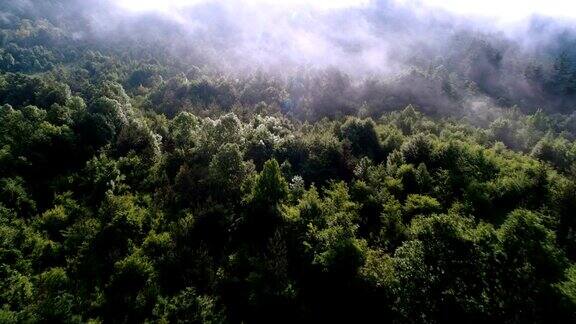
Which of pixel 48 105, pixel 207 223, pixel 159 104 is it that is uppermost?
pixel 159 104

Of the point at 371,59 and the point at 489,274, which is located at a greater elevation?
the point at 371,59

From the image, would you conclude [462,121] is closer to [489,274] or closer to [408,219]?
[408,219]

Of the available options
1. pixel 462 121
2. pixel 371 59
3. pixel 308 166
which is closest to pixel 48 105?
pixel 308 166

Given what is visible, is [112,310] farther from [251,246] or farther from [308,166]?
[308,166]

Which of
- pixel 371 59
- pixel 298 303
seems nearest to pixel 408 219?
pixel 298 303

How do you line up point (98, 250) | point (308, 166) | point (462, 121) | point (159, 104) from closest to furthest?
point (98, 250)
point (308, 166)
point (462, 121)
point (159, 104)

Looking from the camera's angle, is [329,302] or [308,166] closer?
[329,302]

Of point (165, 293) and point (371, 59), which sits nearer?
point (165, 293)

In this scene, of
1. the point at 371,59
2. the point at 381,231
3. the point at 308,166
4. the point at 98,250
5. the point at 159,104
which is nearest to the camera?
the point at 98,250

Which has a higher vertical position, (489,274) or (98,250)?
(98,250)
